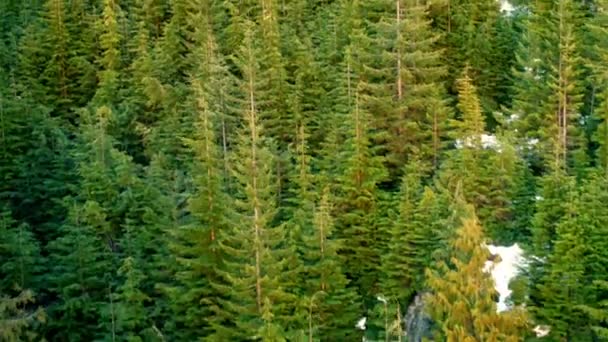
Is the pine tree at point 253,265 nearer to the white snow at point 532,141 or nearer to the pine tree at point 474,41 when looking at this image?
the white snow at point 532,141

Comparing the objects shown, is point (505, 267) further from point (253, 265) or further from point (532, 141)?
point (532, 141)

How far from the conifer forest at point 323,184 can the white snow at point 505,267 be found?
7.6 inches

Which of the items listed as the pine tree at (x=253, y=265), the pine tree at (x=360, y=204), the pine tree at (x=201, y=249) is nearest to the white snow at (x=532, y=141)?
the pine tree at (x=360, y=204)

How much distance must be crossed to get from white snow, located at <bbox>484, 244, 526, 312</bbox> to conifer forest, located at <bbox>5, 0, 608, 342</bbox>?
0.19m

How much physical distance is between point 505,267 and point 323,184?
7462 millimetres

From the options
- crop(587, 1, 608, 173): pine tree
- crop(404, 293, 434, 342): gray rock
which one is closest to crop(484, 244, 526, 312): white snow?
crop(404, 293, 434, 342): gray rock

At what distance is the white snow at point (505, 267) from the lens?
91.8 ft

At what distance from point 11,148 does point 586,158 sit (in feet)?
84.0

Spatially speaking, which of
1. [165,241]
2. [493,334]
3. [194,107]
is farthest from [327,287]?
[194,107]

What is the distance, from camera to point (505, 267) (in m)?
29.8

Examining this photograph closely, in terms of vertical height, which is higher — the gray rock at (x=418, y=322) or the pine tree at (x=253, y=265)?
the pine tree at (x=253, y=265)

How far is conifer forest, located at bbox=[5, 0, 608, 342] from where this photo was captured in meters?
26.4

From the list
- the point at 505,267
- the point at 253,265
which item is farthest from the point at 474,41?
the point at 253,265

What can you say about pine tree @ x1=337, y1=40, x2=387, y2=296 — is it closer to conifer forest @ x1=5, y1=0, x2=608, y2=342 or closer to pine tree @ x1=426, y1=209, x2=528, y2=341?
conifer forest @ x1=5, y1=0, x2=608, y2=342
